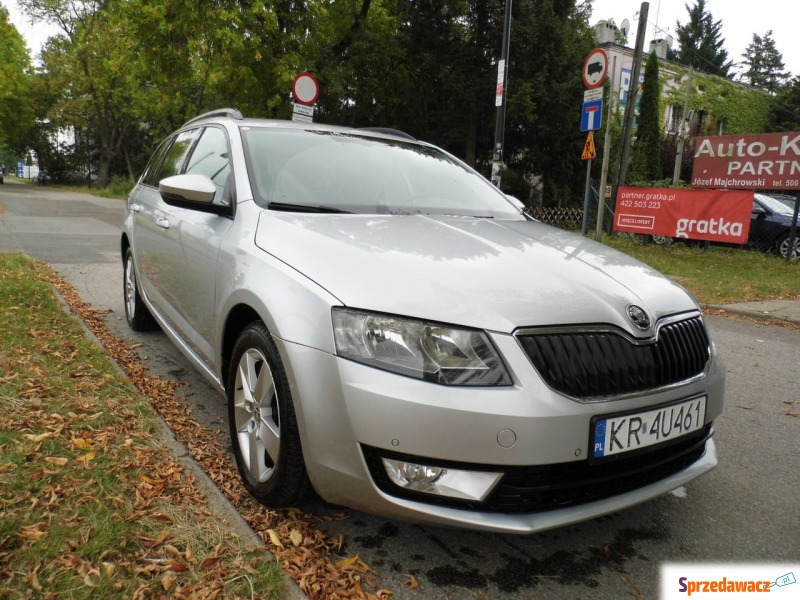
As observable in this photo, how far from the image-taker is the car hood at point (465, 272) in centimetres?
194

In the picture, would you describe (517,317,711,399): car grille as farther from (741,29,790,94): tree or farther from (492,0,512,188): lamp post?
(741,29,790,94): tree

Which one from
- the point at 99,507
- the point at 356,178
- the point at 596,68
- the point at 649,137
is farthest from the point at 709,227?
the point at 649,137

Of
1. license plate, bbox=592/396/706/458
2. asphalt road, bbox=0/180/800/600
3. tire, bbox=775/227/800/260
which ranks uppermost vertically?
license plate, bbox=592/396/706/458

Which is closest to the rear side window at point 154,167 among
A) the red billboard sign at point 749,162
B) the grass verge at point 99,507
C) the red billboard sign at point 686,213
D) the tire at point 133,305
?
the tire at point 133,305

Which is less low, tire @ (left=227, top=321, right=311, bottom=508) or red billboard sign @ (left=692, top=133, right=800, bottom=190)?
red billboard sign @ (left=692, top=133, right=800, bottom=190)

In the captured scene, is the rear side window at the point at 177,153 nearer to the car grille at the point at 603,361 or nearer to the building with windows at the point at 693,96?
Result: the car grille at the point at 603,361

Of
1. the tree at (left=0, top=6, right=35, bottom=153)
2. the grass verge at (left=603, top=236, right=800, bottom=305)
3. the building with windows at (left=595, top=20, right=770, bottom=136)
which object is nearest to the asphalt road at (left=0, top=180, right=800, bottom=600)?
the grass verge at (left=603, top=236, right=800, bottom=305)

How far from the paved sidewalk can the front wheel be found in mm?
4709

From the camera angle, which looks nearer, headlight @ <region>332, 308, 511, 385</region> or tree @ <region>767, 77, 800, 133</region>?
headlight @ <region>332, 308, 511, 385</region>

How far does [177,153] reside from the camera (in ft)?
14.0

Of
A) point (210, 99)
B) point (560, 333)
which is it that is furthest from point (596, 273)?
point (210, 99)

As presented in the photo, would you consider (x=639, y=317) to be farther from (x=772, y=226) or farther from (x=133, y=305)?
(x=772, y=226)

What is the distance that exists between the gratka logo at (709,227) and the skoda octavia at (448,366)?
380 inches

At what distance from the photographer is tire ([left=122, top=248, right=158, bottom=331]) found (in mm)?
4762
